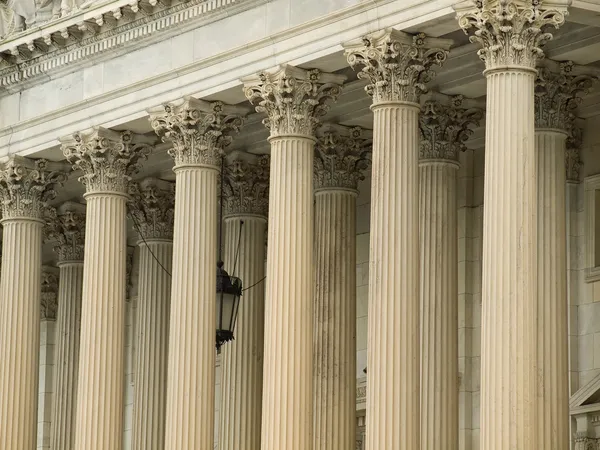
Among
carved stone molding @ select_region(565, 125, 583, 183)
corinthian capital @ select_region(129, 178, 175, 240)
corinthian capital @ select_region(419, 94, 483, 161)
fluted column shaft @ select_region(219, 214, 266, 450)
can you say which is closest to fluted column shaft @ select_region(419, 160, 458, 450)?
corinthian capital @ select_region(419, 94, 483, 161)

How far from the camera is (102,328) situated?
5847 cm

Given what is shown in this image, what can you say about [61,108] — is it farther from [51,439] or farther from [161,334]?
[51,439]

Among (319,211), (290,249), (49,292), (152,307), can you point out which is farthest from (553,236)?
(49,292)

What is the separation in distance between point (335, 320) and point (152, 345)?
30.6 ft

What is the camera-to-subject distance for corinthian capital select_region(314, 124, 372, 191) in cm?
5825

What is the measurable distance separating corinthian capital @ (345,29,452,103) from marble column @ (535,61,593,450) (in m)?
2.92

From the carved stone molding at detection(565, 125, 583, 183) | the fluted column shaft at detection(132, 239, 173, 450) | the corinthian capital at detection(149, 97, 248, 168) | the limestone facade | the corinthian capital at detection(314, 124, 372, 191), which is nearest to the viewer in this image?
the limestone facade

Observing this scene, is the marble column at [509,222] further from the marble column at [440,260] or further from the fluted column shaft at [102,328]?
the fluted column shaft at [102,328]

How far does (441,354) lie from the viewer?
53625mm

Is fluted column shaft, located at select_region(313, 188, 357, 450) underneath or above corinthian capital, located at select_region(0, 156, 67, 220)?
underneath

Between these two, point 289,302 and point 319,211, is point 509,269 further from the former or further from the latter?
point 319,211

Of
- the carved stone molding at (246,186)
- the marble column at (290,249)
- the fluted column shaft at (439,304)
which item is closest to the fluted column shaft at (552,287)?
the fluted column shaft at (439,304)

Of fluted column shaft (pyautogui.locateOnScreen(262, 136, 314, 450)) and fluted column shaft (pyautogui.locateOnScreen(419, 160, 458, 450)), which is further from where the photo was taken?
fluted column shaft (pyautogui.locateOnScreen(419, 160, 458, 450))

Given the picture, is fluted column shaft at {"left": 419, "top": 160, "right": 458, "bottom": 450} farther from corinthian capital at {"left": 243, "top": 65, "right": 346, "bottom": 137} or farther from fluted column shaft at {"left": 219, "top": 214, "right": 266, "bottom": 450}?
fluted column shaft at {"left": 219, "top": 214, "right": 266, "bottom": 450}
